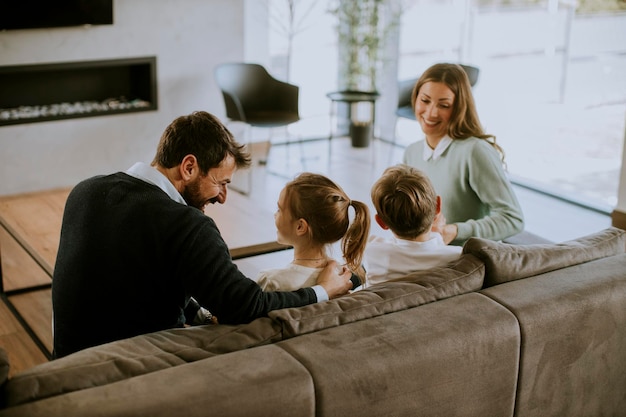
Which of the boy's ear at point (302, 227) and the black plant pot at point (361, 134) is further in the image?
the black plant pot at point (361, 134)

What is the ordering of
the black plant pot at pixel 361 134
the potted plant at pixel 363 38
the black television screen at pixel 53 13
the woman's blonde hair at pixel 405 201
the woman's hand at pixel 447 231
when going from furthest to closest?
the black plant pot at pixel 361 134, the potted plant at pixel 363 38, the black television screen at pixel 53 13, the woman's hand at pixel 447 231, the woman's blonde hair at pixel 405 201

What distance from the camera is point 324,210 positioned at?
2.35 meters

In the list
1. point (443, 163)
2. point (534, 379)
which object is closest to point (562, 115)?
point (443, 163)

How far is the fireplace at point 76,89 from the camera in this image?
611cm

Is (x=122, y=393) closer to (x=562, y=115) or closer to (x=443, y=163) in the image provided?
(x=443, y=163)

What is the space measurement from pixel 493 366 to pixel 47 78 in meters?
5.02

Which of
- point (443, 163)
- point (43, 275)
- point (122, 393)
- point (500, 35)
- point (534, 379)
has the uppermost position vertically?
point (500, 35)

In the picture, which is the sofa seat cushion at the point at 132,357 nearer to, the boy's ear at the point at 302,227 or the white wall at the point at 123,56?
the boy's ear at the point at 302,227

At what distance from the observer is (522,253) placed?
2.37m

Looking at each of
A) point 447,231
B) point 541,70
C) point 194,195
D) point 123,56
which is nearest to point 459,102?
point 447,231

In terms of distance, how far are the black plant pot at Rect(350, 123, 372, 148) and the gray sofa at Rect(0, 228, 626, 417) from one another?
4864mm

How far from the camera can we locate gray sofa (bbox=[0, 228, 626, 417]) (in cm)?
170

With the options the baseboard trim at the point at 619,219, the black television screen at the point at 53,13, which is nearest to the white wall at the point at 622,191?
the baseboard trim at the point at 619,219

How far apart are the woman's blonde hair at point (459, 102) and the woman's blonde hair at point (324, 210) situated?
1035mm
